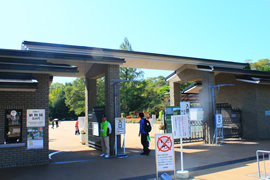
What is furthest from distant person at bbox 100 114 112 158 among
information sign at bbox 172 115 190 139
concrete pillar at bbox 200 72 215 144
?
concrete pillar at bbox 200 72 215 144

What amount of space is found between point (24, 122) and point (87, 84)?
5.46 m

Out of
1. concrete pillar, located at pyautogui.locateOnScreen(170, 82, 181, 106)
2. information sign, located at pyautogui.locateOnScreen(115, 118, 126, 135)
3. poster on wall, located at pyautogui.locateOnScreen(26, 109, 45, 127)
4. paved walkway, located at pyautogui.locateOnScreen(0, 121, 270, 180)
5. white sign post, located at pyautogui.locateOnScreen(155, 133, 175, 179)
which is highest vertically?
concrete pillar, located at pyautogui.locateOnScreen(170, 82, 181, 106)

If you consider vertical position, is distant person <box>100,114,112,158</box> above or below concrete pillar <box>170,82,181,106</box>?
Result: below

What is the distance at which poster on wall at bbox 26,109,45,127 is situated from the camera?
8586mm

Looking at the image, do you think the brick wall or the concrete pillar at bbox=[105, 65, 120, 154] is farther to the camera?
the concrete pillar at bbox=[105, 65, 120, 154]

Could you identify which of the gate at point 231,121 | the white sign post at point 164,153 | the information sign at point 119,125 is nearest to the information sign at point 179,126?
the white sign post at point 164,153

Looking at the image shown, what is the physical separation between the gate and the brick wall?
440 inches

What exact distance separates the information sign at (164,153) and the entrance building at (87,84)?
4.26 meters

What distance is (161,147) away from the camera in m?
6.61

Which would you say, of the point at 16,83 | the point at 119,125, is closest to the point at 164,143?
the point at 119,125

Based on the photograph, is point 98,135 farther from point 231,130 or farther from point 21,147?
point 231,130

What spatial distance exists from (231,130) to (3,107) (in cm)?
1399

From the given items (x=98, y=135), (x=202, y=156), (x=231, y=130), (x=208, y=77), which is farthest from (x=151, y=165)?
(x=231, y=130)

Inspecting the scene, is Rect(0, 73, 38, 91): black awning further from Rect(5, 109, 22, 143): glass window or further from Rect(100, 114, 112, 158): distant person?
Rect(100, 114, 112, 158): distant person
